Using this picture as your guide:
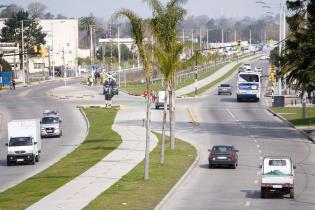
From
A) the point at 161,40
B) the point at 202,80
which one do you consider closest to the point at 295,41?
the point at 161,40

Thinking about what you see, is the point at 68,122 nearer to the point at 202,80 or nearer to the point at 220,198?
the point at 220,198

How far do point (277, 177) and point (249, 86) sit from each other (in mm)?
75071

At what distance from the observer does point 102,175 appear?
162 ft

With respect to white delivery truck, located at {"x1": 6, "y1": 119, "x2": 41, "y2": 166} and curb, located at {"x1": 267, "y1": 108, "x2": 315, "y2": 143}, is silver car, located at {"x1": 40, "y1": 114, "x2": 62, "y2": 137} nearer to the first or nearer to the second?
white delivery truck, located at {"x1": 6, "y1": 119, "x2": 41, "y2": 166}

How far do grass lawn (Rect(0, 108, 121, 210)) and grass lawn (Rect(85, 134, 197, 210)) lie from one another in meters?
3.03

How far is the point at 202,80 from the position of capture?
18312 centimetres

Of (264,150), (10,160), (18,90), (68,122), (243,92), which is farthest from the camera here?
(18,90)

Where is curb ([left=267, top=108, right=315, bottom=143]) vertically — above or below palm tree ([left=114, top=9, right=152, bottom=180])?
below

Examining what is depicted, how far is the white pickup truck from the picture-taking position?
40719 millimetres

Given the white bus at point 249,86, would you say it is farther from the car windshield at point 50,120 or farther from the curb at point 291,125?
the car windshield at point 50,120

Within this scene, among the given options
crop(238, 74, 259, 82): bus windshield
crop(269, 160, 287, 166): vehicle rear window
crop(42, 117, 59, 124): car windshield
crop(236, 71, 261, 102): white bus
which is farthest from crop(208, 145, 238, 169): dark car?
crop(238, 74, 259, 82): bus windshield

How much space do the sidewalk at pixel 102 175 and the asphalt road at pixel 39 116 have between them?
13.2ft

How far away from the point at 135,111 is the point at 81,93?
41738 millimetres

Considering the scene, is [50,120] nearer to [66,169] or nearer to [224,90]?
[66,169]
